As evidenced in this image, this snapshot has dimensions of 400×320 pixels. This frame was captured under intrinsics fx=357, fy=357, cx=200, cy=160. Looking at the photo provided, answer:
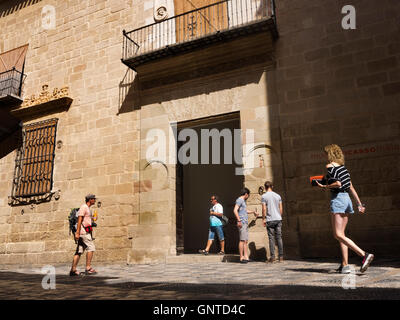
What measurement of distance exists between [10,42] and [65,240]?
7.21m

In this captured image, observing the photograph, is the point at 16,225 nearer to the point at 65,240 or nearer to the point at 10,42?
the point at 65,240

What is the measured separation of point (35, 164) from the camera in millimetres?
10133

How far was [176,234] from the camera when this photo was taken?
8258mm

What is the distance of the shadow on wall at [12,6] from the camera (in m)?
11.9

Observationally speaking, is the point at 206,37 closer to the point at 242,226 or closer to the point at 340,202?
the point at 242,226

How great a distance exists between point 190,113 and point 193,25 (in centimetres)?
231

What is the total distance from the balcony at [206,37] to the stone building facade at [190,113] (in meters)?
0.04

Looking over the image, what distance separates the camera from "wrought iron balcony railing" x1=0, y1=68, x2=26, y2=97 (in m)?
11.1

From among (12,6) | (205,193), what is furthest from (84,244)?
(12,6)

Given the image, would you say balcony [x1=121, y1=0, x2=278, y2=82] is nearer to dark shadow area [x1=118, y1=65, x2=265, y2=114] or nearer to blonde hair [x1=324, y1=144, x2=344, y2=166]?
dark shadow area [x1=118, y1=65, x2=265, y2=114]

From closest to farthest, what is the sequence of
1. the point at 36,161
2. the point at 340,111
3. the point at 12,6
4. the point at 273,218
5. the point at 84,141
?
A: 1. the point at 273,218
2. the point at 340,111
3. the point at 84,141
4. the point at 36,161
5. the point at 12,6

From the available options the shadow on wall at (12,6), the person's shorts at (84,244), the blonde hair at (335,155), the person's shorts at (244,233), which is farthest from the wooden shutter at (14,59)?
the blonde hair at (335,155)

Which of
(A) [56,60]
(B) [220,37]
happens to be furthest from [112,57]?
(B) [220,37]

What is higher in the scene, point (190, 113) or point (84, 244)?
point (190, 113)
